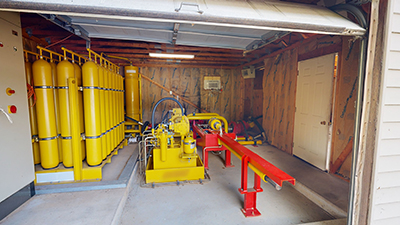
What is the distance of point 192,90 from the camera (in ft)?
24.6

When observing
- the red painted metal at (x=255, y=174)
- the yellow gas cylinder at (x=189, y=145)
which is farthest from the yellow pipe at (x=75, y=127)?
the red painted metal at (x=255, y=174)

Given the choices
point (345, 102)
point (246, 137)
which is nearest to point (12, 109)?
point (345, 102)

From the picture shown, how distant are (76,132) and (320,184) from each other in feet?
13.9

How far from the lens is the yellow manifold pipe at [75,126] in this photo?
2.76 meters

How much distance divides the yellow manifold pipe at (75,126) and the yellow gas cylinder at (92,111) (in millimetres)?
140

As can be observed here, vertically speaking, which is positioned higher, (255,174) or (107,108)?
(107,108)

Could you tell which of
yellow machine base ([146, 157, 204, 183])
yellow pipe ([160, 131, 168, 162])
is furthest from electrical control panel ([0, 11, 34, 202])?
yellow pipe ([160, 131, 168, 162])

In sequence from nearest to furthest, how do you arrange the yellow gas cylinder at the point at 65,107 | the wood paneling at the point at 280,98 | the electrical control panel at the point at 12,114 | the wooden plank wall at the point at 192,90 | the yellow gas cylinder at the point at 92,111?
the electrical control panel at the point at 12,114 < the yellow gas cylinder at the point at 65,107 < the yellow gas cylinder at the point at 92,111 < the wood paneling at the point at 280,98 < the wooden plank wall at the point at 192,90

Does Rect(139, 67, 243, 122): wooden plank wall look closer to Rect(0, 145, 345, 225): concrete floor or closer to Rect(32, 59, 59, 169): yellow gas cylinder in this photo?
Rect(32, 59, 59, 169): yellow gas cylinder

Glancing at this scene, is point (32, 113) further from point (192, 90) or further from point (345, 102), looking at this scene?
point (345, 102)

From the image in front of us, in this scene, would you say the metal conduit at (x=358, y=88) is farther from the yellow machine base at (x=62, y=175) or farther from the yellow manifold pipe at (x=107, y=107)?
the yellow manifold pipe at (x=107, y=107)

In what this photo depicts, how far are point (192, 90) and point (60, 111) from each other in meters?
5.10

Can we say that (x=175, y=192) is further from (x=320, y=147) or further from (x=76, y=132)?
(x=320, y=147)

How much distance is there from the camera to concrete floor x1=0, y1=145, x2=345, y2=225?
85.5 inches
